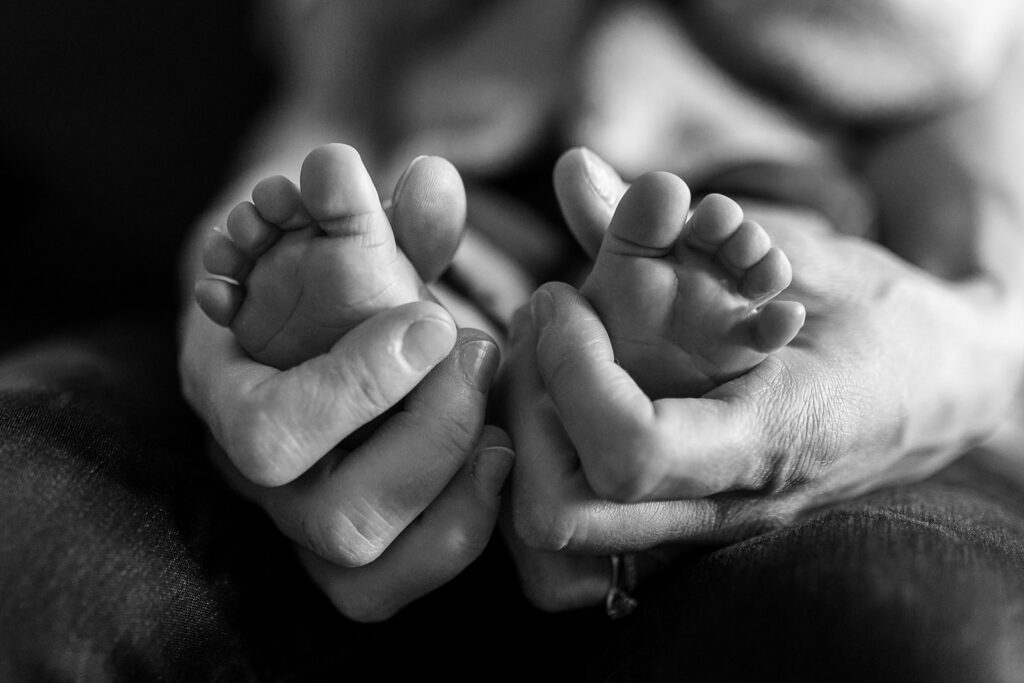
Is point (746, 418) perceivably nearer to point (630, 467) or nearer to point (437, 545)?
point (630, 467)

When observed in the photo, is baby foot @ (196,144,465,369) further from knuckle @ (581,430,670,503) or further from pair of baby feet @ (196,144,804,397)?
knuckle @ (581,430,670,503)

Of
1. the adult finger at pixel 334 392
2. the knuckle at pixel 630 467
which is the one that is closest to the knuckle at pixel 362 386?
the adult finger at pixel 334 392

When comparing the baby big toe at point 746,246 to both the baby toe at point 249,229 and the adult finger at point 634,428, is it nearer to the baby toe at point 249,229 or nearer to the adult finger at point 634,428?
Answer: the adult finger at point 634,428

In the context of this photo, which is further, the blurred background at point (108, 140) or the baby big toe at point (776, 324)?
the blurred background at point (108, 140)

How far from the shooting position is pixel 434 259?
460 mm

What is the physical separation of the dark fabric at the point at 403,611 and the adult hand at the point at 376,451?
0.12ft

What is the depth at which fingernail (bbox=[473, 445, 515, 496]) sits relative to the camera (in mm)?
420

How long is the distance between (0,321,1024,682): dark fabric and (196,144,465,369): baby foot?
108mm

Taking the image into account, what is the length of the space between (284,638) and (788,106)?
0.57 m

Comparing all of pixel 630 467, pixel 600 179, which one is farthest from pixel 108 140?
pixel 630 467

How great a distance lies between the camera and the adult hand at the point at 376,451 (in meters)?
0.39

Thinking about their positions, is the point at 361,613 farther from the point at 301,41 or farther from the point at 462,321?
the point at 301,41

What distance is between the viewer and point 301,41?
0.82 m

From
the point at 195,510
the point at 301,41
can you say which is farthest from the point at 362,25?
the point at 195,510
